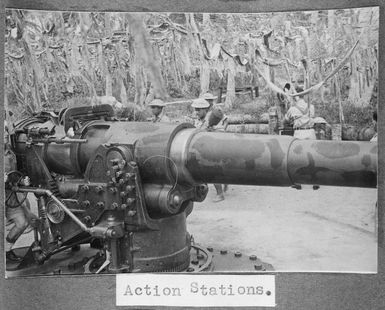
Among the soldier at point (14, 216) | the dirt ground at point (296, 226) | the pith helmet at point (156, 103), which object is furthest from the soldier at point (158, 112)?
the soldier at point (14, 216)

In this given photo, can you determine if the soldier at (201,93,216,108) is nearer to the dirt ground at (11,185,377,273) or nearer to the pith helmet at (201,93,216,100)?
the pith helmet at (201,93,216,100)

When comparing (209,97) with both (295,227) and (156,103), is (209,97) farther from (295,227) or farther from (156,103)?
(295,227)

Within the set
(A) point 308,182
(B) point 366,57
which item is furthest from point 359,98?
(A) point 308,182

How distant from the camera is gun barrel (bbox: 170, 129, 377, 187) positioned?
0.67 meters

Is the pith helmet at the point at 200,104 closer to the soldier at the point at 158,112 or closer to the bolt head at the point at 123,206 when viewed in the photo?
the soldier at the point at 158,112

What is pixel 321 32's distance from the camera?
776 millimetres

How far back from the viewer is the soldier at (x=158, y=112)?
75 centimetres

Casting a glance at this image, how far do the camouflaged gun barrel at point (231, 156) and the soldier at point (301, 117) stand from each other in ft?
0.15

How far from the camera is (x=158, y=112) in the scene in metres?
0.76

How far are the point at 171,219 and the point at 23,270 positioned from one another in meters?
0.25
